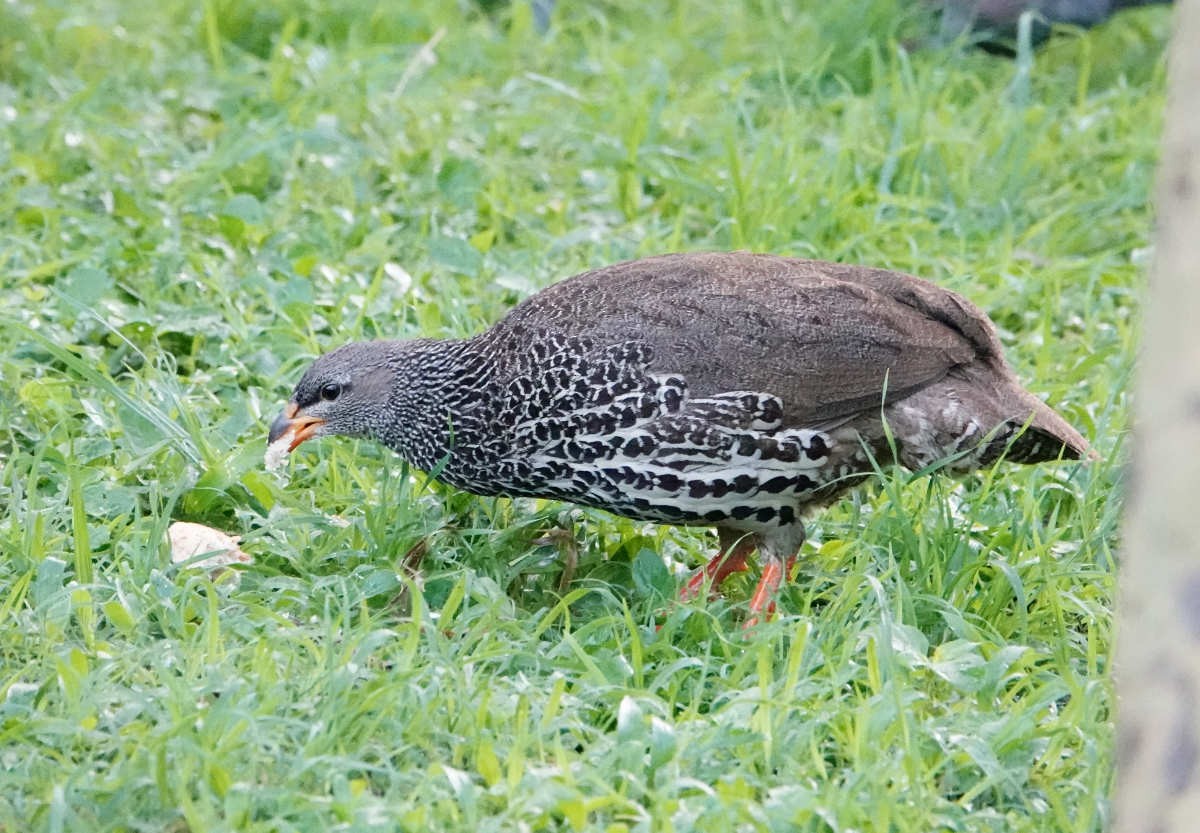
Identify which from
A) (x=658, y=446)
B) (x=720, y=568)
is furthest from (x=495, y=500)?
(x=658, y=446)

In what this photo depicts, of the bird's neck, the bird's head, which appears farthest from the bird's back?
the bird's head

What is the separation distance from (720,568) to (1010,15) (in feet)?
14.9

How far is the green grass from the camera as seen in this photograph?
3.53 m

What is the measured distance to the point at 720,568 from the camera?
4.78 metres

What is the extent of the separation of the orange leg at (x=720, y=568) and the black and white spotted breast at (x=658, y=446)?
180 mm

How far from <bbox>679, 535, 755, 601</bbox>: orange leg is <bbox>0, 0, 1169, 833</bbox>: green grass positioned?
0.07 meters

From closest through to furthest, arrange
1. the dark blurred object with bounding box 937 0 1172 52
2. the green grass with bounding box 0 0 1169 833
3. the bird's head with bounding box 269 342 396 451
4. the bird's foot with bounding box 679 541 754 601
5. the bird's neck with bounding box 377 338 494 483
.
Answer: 1. the green grass with bounding box 0 0 1169 833
2. the bird's foot with bounding box 679 541 754 601
3. the bird's neck with bounding box 377 338 494 483
4. the bird's head with bounding box 269 342 396 451
5. the dark blurred object with bounding box 937 0 1172 52

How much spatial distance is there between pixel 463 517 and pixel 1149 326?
9.23 ft

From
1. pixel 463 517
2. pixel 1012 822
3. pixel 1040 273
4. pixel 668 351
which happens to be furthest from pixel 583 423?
pixel 1040 273

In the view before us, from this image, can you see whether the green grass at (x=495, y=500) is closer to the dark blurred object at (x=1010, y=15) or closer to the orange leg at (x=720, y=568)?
the orange leg at (x=720, y=568)

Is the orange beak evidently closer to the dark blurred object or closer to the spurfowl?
the spurfowl

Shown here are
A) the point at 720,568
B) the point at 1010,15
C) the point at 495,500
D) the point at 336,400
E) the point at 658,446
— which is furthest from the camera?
the point at 1010,15

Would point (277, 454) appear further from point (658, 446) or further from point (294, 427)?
point (658, 446)

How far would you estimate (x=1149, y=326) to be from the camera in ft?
8.09
